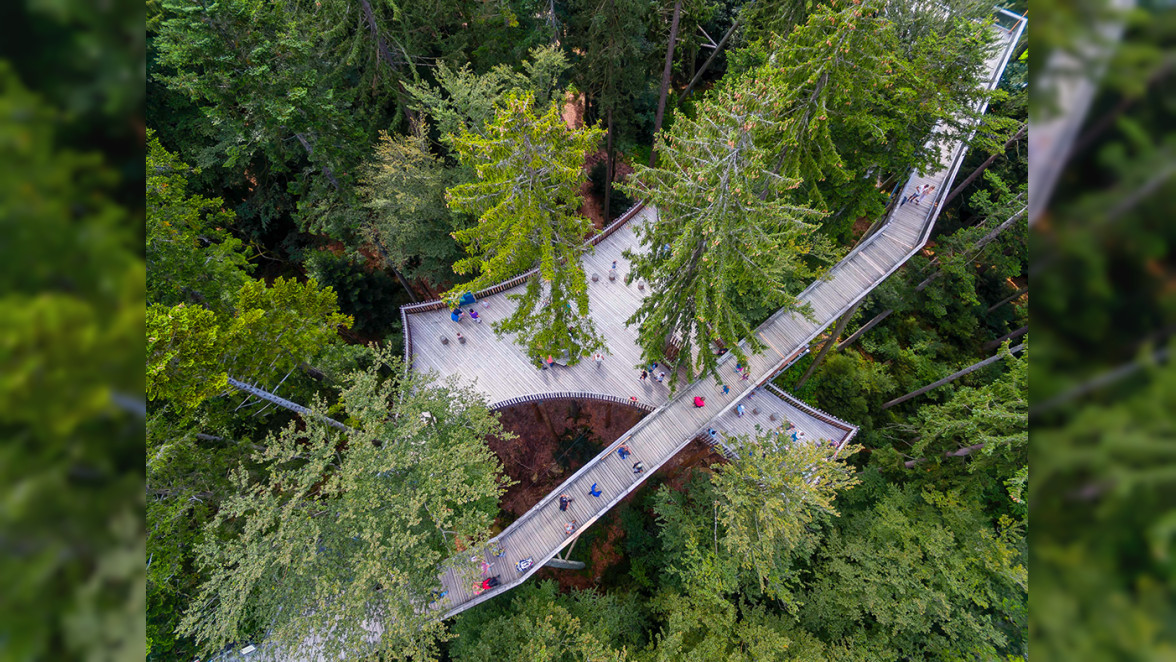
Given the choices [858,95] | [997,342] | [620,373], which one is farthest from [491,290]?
[997,342]

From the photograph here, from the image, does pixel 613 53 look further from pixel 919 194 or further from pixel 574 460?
pixel 574 460

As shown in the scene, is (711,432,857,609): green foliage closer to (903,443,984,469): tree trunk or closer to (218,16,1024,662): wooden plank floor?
(218,16,1024,662): wooden plank floor

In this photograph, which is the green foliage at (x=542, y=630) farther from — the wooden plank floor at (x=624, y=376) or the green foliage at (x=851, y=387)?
the green foliage at (x=851, y=387)
